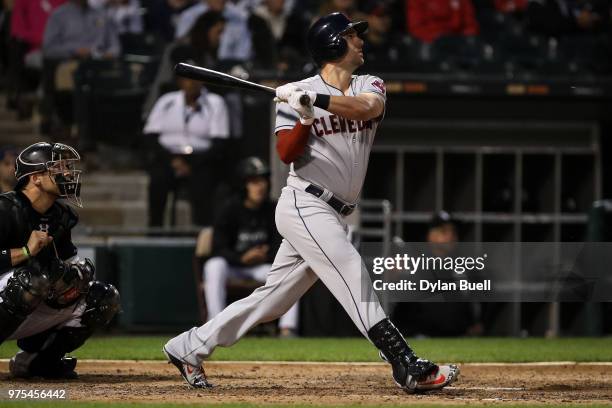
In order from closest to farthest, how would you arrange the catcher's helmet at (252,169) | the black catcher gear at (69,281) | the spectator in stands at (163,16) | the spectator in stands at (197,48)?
the black catcher gear at (69,281) → the catcher's helmet at (252,169) → the spectator in stands at (197,48) → the spectator in stands at (163,16)

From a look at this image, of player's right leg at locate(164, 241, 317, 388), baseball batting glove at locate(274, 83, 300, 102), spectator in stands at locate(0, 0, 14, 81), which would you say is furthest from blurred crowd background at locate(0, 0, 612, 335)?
baseball batting glove at locate(274, 83, 300, 102)

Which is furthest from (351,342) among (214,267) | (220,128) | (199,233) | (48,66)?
(48,66)

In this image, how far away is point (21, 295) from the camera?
18.0 feet

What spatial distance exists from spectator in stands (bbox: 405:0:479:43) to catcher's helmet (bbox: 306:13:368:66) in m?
7.28

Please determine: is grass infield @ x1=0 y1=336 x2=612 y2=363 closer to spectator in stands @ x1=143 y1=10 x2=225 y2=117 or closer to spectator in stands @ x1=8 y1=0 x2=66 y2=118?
spectator in stands @ x1=143 y1=10 x2=225 y2=117

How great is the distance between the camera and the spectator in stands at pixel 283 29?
1173cm

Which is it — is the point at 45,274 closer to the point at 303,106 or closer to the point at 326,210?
the point at 326,210

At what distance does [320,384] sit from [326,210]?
42.3 inches

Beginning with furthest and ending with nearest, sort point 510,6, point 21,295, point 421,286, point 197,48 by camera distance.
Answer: point 510,6 → point 197,48 → point 421,286 → point 21,295

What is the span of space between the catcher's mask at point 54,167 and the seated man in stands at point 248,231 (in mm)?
3920

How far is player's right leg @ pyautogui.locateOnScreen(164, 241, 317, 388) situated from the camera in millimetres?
5488

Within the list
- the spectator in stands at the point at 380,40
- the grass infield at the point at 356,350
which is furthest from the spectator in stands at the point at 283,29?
the grass infield at the point at 356,350

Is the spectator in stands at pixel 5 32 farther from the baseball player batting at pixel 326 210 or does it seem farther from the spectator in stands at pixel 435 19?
the baseball player batting at pixel 326 210

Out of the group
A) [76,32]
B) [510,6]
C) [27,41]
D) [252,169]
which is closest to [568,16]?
[510,6]
